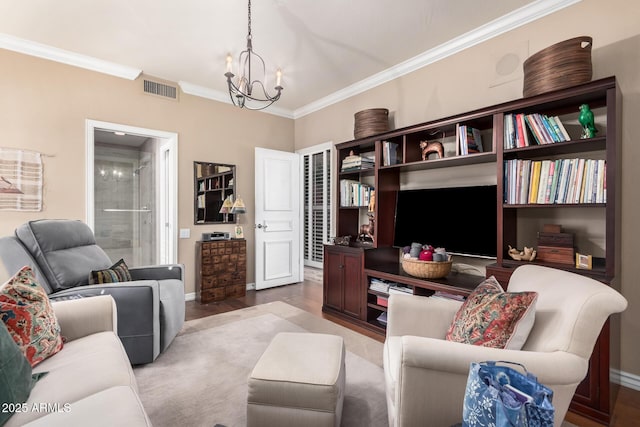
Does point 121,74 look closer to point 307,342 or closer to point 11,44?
point 11,44

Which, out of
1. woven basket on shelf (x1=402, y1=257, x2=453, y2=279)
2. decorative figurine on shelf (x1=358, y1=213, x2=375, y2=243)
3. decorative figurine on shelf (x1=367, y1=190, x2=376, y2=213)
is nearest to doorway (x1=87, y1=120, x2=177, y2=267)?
decorative figurine on shelf (x1=358, y1=213, x2=375, y2=243)

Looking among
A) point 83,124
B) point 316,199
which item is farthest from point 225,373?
point 316,199

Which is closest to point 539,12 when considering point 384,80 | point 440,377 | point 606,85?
point 606,85

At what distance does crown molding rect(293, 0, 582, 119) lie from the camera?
2.41 metres

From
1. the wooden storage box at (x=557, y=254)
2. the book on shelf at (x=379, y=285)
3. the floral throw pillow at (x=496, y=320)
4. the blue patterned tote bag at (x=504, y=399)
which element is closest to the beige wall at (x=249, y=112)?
the wooden storage box at (x=557, y=254)

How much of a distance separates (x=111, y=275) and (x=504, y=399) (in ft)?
8.84

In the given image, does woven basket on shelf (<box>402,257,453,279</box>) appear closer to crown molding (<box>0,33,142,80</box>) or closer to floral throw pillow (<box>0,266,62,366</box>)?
floral throw pillow (<box>0,266,62,366</box>)

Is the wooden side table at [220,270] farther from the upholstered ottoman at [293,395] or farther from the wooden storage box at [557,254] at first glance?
the wooden storage box at [557,254]

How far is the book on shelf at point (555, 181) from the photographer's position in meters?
1.90

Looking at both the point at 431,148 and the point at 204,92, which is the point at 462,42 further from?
the point at 204,92

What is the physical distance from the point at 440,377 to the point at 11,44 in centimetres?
446

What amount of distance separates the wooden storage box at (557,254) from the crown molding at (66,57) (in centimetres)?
439

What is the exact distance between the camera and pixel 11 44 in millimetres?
2934

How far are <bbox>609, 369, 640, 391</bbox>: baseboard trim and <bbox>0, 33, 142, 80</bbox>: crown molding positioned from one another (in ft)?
16.8
